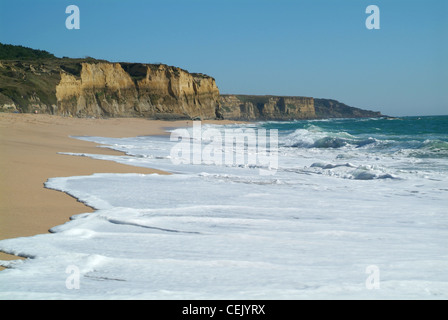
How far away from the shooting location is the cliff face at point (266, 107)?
412 ft

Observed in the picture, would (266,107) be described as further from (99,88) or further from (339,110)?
(99,88)

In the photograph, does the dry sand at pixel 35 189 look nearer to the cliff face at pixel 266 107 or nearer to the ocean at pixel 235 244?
the ocean at pixel 235 244

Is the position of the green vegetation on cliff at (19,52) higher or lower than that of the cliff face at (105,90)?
higher

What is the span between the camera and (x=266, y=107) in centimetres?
13338

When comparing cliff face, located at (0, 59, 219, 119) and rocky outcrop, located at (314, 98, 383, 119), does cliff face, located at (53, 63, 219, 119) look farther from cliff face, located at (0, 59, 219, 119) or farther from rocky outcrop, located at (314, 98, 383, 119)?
rocky outcrop, located at (314, 98, 383, 119)

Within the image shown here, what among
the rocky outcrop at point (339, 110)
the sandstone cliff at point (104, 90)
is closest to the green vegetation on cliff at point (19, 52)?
the sandstone cliff at point (104, 90)

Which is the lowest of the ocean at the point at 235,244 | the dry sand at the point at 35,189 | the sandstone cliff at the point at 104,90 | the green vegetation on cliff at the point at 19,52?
the ocean at the point at 235,244

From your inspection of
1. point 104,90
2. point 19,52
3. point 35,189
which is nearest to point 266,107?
point 19,52

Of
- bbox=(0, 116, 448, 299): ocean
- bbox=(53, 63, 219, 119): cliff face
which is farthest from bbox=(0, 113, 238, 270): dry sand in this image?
bbox=(53, 63, 219, 119): cliff face

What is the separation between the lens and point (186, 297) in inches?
92.5

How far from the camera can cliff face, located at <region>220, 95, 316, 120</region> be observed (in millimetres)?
125562

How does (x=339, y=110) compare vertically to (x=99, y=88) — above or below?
above

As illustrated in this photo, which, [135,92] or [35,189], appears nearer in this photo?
[35,189]
